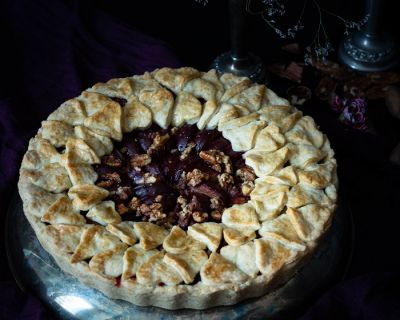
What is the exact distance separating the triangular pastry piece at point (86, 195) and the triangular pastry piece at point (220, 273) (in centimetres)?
32

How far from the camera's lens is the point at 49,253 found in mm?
1739

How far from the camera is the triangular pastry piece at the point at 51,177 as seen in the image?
1757 mm

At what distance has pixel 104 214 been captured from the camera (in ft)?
5.55

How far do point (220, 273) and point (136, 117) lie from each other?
1.80 ft

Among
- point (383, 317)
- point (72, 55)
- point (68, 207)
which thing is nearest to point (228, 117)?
point (68, 207)

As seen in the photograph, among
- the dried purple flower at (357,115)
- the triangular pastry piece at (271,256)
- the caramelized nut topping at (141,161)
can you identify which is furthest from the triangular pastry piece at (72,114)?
the dried purple flower at (357,115)

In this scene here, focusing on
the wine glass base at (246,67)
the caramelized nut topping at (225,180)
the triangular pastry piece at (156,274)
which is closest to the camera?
the triangular pastry piece at (156,274)

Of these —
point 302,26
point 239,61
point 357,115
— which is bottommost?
point 357,115

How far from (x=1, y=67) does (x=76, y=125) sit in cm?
73

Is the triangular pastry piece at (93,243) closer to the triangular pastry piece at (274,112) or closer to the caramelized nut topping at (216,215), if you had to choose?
the caramelized nut topping at (216,215)

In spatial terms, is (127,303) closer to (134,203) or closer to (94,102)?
(134,203)

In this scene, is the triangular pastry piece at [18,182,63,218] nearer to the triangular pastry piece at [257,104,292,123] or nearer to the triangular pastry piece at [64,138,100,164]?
the triangular pastry piece at [64,138,100,164]

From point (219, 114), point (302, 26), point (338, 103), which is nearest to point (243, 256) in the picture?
point (219, 114)

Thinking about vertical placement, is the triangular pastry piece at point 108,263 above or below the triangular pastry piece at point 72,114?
below
